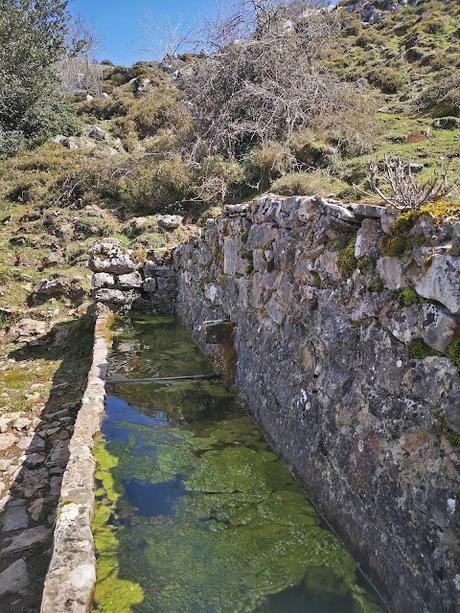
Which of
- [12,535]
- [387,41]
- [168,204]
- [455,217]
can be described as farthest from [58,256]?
[387,41]

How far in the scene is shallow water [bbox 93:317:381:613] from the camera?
232 cm

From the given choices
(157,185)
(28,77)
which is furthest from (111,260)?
(28,77)

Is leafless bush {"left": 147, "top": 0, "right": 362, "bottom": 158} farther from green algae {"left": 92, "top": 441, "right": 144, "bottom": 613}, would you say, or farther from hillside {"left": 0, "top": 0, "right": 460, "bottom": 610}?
green algae {"left": 92, "top": 441, "right": 144, "bottom": 613}

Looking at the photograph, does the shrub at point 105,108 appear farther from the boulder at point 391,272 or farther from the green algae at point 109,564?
the boulder at point 391,272

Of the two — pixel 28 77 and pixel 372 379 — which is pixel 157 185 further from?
pixel 28 77

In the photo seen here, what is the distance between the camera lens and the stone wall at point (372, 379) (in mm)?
1937

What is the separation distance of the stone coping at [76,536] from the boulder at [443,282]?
2.06m

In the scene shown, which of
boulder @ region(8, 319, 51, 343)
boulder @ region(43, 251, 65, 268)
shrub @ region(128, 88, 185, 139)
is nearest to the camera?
boulder @ region(8, 319, 51, 343)

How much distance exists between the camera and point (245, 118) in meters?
12.6

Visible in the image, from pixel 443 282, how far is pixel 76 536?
2250 mm

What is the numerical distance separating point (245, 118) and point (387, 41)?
15794mm

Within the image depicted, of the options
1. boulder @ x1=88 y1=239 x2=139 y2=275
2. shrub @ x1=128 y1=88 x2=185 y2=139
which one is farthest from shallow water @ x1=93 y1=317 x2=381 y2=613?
shrub @ x1=128 y1=88 x2=185 y2=139

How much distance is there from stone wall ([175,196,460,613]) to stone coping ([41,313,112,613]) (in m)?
1.43

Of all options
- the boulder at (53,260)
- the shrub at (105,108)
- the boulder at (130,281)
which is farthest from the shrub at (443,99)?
the shrub at (105,108)
